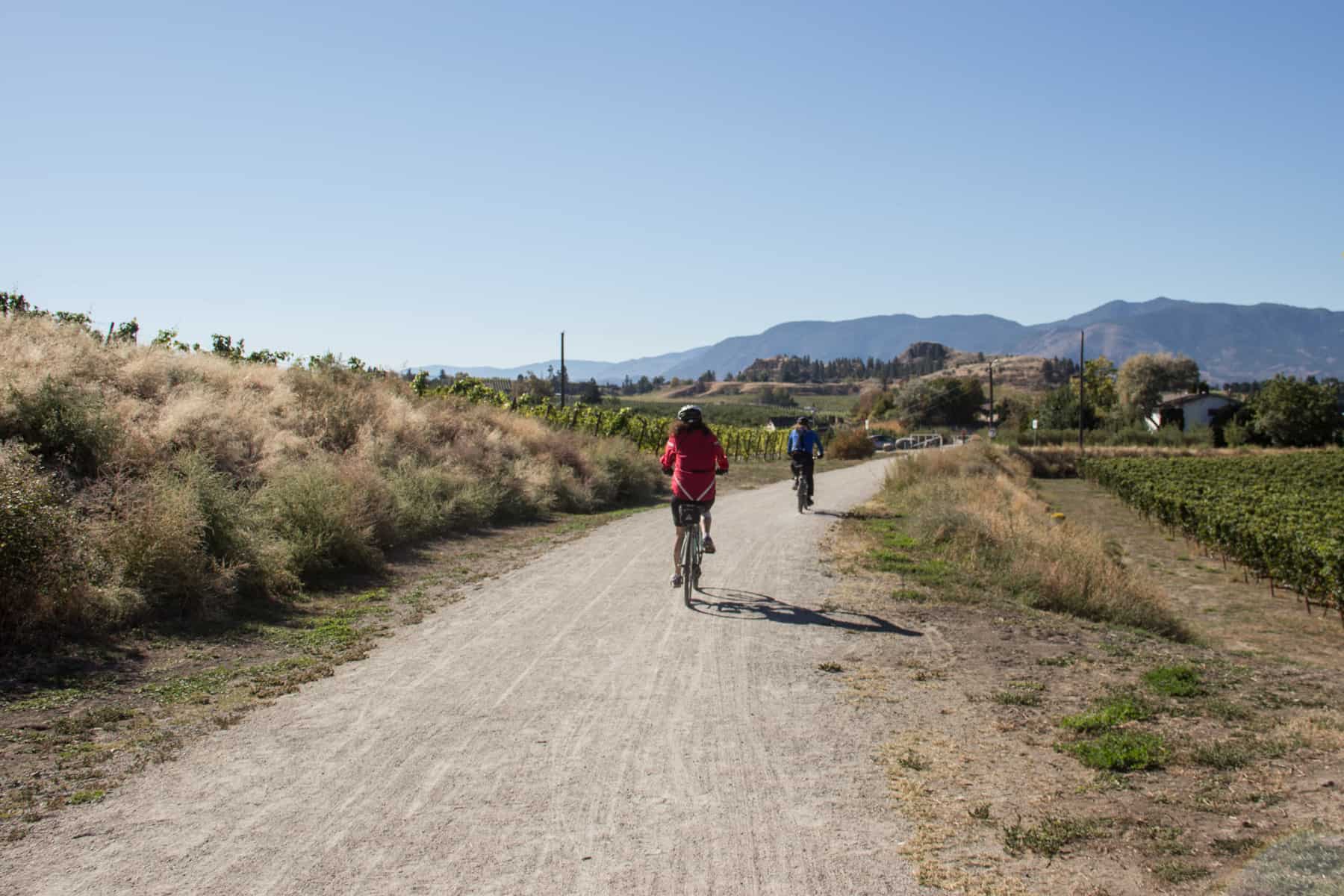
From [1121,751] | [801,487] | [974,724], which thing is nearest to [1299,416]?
[801,487]

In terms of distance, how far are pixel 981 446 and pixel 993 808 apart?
44413 millimetres

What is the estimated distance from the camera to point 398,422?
20.6 metres

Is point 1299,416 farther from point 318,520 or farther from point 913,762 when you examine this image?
point 913,762

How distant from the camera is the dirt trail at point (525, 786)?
12.8ft

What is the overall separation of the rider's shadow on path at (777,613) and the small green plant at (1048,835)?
167 inches

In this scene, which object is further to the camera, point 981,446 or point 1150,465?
point 1150,465

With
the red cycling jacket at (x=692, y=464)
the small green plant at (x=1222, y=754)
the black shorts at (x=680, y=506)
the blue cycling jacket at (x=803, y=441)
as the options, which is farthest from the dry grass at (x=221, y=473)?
the small green plant at (x=1222, y=754)

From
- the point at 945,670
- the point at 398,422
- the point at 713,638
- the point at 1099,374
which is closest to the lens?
the point at 945,670

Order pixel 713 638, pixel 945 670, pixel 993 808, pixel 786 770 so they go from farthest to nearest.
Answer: pixel 713 638 < pixel 945 670 < pixel 786 770 < pixel 993 808

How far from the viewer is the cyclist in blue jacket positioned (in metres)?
19.0

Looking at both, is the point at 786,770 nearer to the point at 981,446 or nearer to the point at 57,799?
the point at 57,799

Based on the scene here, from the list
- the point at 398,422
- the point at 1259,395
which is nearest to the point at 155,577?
the point at 398,422

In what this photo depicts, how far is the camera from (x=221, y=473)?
12.0 metres

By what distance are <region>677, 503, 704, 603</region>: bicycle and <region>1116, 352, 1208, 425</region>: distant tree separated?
117 meters
